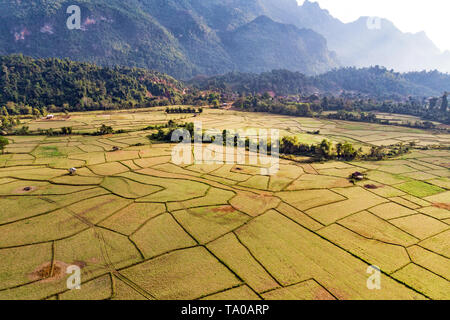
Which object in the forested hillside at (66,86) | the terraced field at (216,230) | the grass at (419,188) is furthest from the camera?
the forested hillside at (66,86)

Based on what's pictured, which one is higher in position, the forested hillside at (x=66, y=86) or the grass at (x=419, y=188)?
the forested hillside at (x=66, y=86)

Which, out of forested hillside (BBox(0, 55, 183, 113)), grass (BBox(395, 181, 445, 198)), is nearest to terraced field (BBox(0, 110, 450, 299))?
grass (BBox(395, 181, 445, 198))

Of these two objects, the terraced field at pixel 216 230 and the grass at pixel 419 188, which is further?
the grass at pixel 419 188

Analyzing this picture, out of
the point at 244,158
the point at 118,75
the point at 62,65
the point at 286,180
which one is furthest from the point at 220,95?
the point at 286,180

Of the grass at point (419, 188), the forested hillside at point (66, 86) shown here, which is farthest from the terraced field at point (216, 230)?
the forested hillside at point (66, 86)

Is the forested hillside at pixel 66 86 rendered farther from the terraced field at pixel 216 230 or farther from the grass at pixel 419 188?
the grass at pixel 419 188

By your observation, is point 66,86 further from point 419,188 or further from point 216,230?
point 419,188

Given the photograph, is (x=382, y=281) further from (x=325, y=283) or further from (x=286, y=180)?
(x=286, y=180)

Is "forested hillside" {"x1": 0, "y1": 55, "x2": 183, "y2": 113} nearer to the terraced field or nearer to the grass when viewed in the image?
the terraced field

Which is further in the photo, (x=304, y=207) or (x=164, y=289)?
(x=304, y=207)
